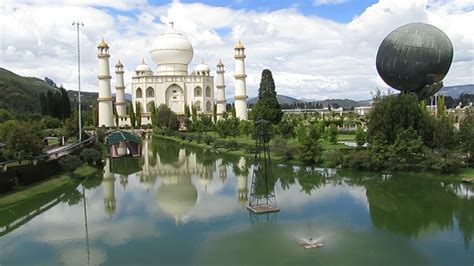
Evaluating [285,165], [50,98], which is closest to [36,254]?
[285,165]

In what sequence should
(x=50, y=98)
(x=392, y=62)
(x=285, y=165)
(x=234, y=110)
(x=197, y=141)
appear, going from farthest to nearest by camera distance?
(x=234, y=110) → (x=50, y=98) → (x=197, y=141) → (x=392, y=62) → (x=285, y=165)

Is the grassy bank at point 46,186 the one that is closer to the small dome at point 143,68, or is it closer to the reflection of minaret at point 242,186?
the reflection of minaret at point 242,186

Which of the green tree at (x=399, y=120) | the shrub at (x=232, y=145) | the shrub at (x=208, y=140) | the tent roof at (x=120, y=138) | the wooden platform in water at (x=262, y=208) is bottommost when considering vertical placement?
the wooden platform in water at (x=262, y=208)

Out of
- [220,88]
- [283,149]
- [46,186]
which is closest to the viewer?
[46,186]

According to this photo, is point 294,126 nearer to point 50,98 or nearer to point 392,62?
point 392,62

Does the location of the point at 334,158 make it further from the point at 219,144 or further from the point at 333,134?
the point at 219,144

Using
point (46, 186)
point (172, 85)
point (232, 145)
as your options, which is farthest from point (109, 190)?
point (172, 85)

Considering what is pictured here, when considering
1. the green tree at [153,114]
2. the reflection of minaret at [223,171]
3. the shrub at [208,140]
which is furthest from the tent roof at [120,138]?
the green tree at [153,114]
